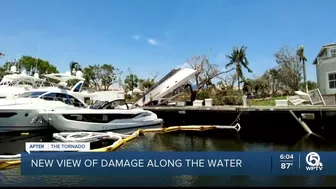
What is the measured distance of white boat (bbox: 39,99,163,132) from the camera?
20031mm

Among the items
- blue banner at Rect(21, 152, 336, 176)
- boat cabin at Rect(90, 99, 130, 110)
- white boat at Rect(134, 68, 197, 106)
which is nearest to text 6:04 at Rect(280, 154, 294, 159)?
blue banner at Rect(21, 152, 336, 176)

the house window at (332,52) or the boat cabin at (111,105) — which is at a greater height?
the house window at (332,52)

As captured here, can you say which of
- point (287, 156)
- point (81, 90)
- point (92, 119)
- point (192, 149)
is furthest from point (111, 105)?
point (287, 156)

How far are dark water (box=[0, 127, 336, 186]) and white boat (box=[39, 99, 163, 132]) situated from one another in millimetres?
1380

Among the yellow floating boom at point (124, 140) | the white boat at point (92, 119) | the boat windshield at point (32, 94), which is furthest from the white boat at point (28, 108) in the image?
the yellow floating boom at point (124, 140)

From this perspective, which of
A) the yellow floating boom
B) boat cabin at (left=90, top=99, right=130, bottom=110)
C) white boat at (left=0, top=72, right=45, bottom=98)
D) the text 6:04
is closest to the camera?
the text 6:04

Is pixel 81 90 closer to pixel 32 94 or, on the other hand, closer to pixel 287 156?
pixel 32 94

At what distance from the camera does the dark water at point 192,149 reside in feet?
28.1

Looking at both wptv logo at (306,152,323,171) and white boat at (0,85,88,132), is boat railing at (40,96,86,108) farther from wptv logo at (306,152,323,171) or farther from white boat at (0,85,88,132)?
wptv logo at (306,152,323,171)

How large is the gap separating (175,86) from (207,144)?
62.4 ft

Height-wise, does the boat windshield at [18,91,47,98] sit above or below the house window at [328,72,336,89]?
below

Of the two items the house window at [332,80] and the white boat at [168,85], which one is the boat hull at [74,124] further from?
the house window at [332,80]

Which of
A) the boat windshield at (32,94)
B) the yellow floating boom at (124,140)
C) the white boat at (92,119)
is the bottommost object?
the yellow floating boom at (124,140)

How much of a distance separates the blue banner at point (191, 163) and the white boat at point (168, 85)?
26610 mm
